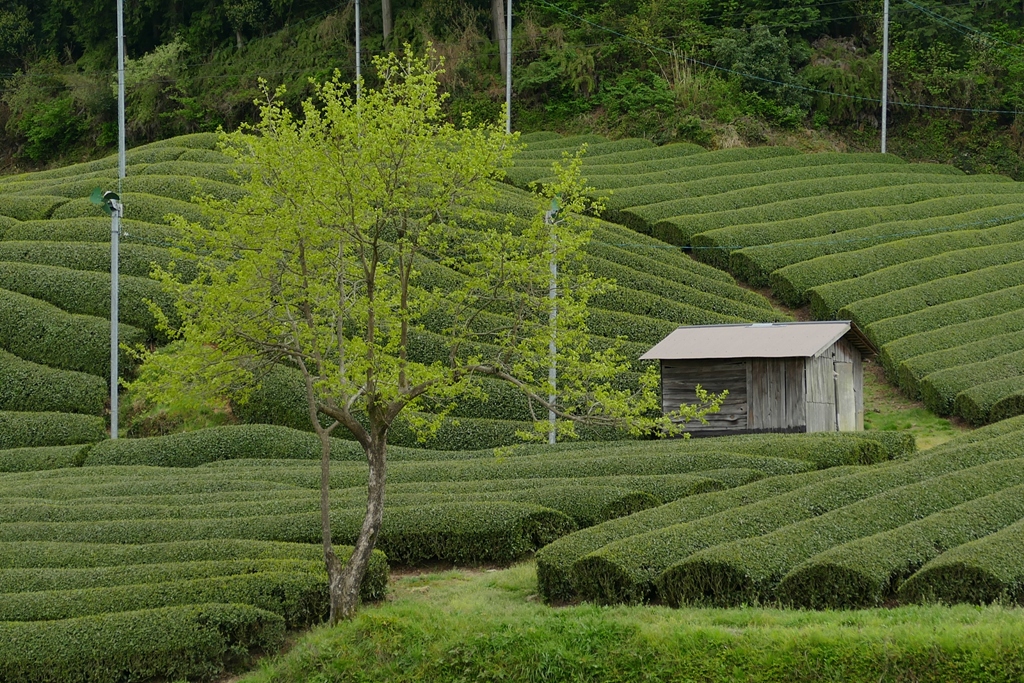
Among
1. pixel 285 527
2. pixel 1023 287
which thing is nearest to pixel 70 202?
pixel 285 527

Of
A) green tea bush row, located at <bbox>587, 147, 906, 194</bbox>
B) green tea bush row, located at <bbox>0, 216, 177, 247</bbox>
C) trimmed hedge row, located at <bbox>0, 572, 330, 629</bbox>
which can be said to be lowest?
trimmed hedge row, located at <bbox>0, 572, 330, 629</bbox>

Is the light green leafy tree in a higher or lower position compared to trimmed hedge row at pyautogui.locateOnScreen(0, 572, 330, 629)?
higher

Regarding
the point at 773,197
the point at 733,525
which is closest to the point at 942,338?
the point at 773,197

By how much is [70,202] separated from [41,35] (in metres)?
40.6


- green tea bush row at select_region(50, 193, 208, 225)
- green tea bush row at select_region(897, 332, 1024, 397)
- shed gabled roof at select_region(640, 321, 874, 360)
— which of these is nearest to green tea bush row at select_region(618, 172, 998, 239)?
green tea bush row at select_region(897, 332, 1024, 397)

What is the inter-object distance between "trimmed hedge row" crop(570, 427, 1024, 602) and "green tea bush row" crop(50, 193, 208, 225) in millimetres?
25980

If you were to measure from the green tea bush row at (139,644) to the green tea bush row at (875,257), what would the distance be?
28.9 meters

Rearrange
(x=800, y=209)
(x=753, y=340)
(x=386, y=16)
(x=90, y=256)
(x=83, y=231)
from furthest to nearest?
1. (x=386, y=16)
2. (x=800, y=209)
3. (x=83, y=231)
4. (x=90, y=256)
5. (x=753, y=340)

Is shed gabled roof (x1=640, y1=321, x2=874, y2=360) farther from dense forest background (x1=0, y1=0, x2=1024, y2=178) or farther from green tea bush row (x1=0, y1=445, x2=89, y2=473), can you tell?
dense forest background (x1=0, y1=0, x2=1024, y2=178)

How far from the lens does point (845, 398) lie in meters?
35.1

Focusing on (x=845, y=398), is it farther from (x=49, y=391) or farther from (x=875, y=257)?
(x=49, y=391)

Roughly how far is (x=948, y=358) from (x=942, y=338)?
1.44 metres

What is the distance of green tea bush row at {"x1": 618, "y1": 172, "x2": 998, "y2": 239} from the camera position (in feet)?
162

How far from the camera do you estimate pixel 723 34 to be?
66.4 m
